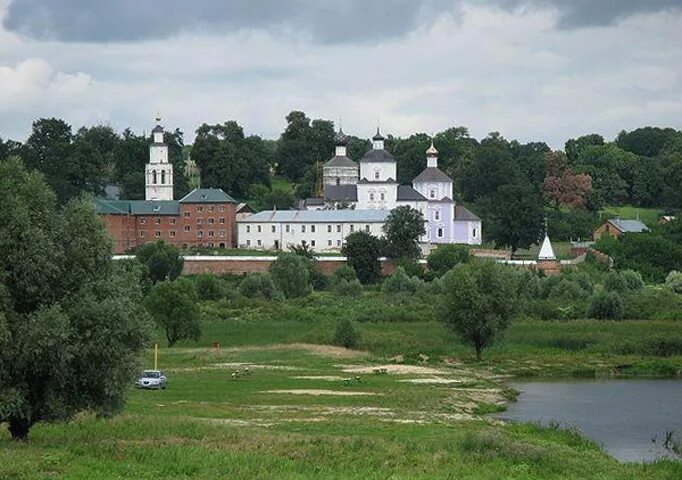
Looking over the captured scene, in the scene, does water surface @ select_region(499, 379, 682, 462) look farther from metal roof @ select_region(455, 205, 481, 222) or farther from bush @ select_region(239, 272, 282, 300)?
metal roof @ select_region(455, 205, 481, 222)

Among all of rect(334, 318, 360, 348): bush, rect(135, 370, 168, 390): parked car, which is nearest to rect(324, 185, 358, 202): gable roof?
rect(334, 318, 360, 348): bush

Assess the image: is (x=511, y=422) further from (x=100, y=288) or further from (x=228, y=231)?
(x=228, y=231)

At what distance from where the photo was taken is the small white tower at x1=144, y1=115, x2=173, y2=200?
128000mm

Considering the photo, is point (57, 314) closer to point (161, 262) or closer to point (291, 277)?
point (291, 277)

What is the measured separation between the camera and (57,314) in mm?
26781

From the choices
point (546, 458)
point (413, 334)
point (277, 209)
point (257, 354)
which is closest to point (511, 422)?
point (546, 458)

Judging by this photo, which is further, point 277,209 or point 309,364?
point 277,209

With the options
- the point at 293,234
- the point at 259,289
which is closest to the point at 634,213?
the point at 293,234

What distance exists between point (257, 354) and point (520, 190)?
196ft

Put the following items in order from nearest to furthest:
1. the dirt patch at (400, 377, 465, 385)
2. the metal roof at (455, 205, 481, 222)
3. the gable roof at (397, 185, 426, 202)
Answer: the dirt patch at (400, 377, 465, 385) → the metal roof at (455, 205, 481, 222) → the gable roof at (397, 185, 426, 202)

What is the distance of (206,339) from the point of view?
220 ft

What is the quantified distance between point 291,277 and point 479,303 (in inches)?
1385

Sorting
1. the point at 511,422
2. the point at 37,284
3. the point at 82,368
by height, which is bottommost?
the point at 511,422

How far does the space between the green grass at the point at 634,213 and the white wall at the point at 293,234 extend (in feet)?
101
